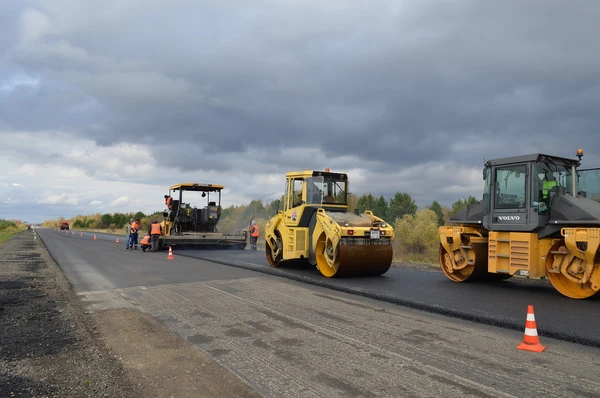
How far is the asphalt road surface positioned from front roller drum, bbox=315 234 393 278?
1.11 ft

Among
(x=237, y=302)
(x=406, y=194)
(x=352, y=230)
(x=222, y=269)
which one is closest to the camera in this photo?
(x=237, y=302)

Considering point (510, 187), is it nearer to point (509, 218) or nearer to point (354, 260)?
point (509, 218)

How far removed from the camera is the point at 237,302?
783cm

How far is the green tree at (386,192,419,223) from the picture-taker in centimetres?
4322

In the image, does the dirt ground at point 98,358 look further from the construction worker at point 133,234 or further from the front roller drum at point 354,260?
the construction worker at point 133,234

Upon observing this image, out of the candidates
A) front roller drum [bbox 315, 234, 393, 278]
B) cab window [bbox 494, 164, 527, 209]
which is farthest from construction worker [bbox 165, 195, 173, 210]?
cab window [bbox 494, 164, 527, 209]

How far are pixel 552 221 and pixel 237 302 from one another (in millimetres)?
5727

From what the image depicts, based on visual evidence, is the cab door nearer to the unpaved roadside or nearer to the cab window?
the cab window

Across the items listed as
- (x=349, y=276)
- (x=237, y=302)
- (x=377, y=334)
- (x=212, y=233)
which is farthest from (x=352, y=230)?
(x=212, y=233)

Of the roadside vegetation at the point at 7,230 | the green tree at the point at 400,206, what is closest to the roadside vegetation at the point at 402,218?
the green tree at the point at 400,206

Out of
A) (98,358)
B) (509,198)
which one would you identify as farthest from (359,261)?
(98,358)

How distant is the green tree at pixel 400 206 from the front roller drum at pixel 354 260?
106 feet

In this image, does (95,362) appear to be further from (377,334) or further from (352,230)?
(352,230)

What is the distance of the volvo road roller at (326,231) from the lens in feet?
34.5
